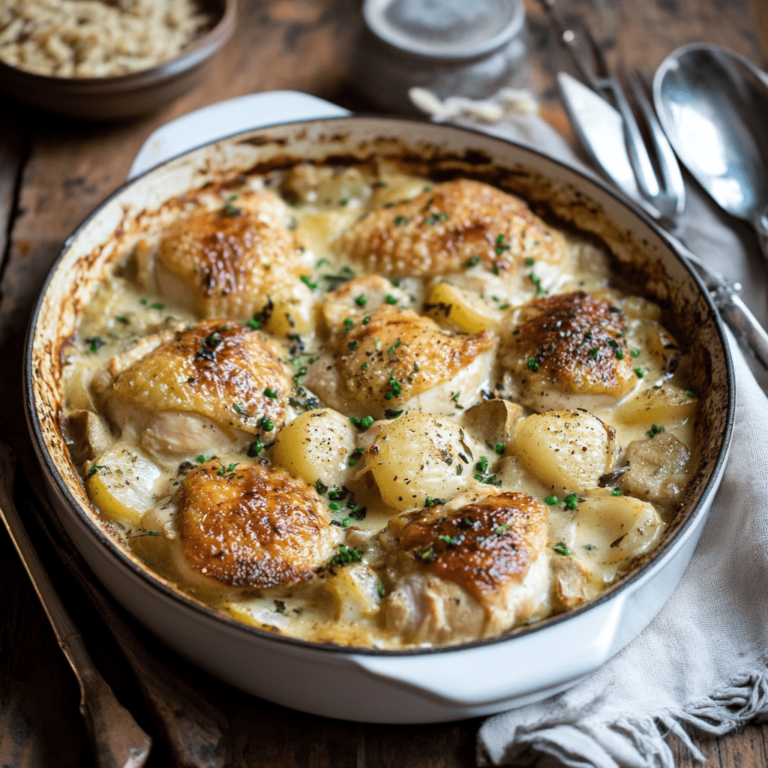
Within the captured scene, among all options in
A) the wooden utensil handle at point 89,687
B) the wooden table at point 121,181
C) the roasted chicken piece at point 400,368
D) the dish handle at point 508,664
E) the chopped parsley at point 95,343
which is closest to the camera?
the dish handle at point 508,664

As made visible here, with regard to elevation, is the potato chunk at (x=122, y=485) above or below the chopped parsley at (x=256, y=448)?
below

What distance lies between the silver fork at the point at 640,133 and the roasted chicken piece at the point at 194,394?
197cm

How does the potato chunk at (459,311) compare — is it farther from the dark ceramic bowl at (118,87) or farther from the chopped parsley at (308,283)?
the dark ceramic bowl at (118,87)

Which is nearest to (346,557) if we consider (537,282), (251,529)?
(251,529)

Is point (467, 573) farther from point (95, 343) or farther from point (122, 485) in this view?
point (95, 343)

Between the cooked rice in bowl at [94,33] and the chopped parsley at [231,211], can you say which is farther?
the cooked rice in bowl at [94,33]

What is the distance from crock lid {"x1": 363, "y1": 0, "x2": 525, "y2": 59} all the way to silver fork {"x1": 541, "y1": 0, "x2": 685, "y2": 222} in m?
0.46

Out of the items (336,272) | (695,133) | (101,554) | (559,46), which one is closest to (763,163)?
(695,133)

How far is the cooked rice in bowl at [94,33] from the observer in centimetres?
376

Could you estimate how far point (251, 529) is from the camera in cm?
230

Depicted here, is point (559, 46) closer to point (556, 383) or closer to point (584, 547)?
point (556, 383)

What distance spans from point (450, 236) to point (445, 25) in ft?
4.65

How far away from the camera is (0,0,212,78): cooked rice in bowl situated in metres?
3.76

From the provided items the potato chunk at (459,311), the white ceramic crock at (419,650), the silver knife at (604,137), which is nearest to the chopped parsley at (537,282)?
the potato chunk at (459,311)
